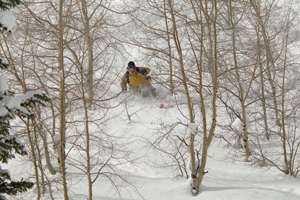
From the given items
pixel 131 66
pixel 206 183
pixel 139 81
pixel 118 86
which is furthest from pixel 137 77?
pixel 206 183

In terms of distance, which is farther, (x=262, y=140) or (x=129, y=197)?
(x=262, y=140)

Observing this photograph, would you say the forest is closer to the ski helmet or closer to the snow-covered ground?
the snow-covered ground

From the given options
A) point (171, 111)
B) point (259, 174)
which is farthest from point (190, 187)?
point (171, 111)

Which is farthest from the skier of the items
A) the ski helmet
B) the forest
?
the forest

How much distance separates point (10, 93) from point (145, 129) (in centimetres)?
866

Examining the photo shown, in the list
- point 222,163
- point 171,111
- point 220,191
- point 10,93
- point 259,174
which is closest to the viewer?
point 10,93

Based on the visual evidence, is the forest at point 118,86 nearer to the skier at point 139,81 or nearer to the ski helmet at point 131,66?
the skier at point 139,81

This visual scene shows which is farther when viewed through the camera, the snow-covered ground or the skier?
the skier

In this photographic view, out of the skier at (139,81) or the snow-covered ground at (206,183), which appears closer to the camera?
the snow-covered ground at (206,183)

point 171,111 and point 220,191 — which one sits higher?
point 171,111

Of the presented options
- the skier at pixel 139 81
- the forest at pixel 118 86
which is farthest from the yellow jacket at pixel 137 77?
the forest at pixel 118 86

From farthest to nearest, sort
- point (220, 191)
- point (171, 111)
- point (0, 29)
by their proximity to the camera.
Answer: point (171, 111) → point (220, 191) → point (0, 29)

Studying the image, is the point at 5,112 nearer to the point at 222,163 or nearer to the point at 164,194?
the point at 164,194

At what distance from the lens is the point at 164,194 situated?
870cm
